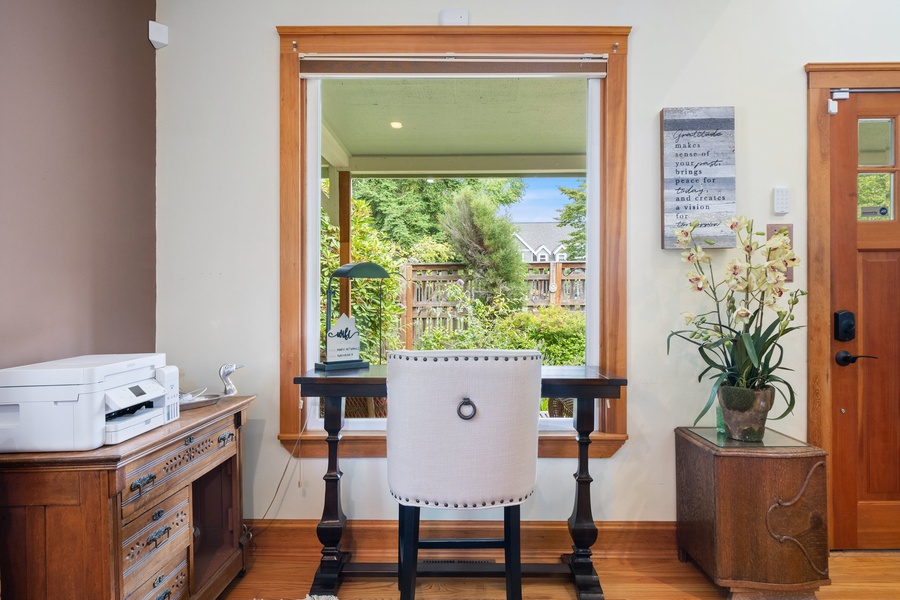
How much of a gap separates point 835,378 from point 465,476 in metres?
1.99

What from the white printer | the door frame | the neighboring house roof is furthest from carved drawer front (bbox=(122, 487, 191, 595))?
the door frame

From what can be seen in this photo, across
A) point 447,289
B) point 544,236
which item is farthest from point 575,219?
→ point 447,289

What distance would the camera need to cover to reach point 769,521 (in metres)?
1.90

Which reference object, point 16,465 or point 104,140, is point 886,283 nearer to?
point 16,465

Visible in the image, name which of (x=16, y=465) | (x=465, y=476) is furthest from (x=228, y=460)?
(x=465, y=476)

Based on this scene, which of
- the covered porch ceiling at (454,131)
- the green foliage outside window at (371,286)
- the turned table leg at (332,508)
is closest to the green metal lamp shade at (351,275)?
the turned table leg at (332,508)

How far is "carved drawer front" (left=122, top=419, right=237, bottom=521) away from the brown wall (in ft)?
1.98

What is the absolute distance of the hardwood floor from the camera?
6.67ft

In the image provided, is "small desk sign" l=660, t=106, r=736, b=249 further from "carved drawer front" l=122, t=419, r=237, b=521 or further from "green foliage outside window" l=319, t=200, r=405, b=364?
"carved drawer front" l=122, t=419, r=237, b=521

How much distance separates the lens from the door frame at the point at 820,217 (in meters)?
2.32

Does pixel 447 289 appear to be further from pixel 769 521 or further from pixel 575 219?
pixel 769 521

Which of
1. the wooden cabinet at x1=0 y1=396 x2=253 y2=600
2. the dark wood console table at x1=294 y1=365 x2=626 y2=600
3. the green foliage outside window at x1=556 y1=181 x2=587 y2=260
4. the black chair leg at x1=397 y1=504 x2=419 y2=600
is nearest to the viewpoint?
the wooden cabinet at x1=0 y1=396 x2=253 y2=600

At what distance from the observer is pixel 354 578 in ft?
7.09

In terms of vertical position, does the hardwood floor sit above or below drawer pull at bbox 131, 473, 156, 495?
below
